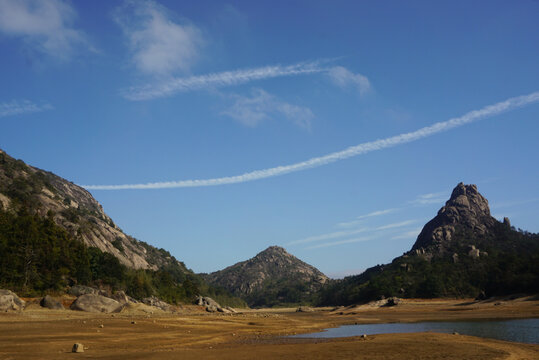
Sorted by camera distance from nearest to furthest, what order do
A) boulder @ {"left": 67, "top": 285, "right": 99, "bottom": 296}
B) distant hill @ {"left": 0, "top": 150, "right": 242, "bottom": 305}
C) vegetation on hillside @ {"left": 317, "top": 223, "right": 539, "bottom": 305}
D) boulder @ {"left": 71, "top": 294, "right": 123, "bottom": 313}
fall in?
boulder @ {"left": 71, "top": 294, "right": 123, "bottom": 313}, distant hill @ {"left": 0, "top": 150, "right": 242, "bottom": 305}, boulder @ {"left": 67, "top": 285, "right": 99, "bottom": 296}, vegetation on hillside @ {"left": 317, "top": 223, "right": 539, "bottom": 305}

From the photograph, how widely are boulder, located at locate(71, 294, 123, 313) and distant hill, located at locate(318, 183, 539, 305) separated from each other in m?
93.6

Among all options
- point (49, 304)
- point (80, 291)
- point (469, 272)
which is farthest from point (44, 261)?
point (469, 272)

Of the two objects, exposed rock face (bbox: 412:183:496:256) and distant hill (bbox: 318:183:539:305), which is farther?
exposed rock face (bbox: 412:183:496:256)

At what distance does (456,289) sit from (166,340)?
425ft

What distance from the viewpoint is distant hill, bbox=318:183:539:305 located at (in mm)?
105875

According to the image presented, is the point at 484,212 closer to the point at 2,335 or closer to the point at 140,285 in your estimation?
the point at 140,285

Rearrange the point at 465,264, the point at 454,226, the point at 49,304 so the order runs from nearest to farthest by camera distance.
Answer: the point at 49,304, the point at 465,264, the point at 454,226

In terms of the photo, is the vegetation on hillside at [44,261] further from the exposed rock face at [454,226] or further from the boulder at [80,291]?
the exposed rock face at [454,226]

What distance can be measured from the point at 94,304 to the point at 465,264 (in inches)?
5503

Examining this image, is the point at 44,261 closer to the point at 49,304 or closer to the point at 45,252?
the point at 45,252

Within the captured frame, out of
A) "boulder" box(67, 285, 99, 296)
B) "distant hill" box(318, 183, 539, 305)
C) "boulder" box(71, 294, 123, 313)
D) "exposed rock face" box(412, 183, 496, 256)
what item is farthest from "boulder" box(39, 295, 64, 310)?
"exposed rock face" box(412, 183, 496, 256)

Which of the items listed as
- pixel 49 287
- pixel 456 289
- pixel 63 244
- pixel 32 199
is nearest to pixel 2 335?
pixel 49 287

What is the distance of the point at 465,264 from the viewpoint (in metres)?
151

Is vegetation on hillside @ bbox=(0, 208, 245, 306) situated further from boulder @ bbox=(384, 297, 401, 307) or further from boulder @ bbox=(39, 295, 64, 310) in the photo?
boulder @ bbox=(384, 297, 401, 307)
